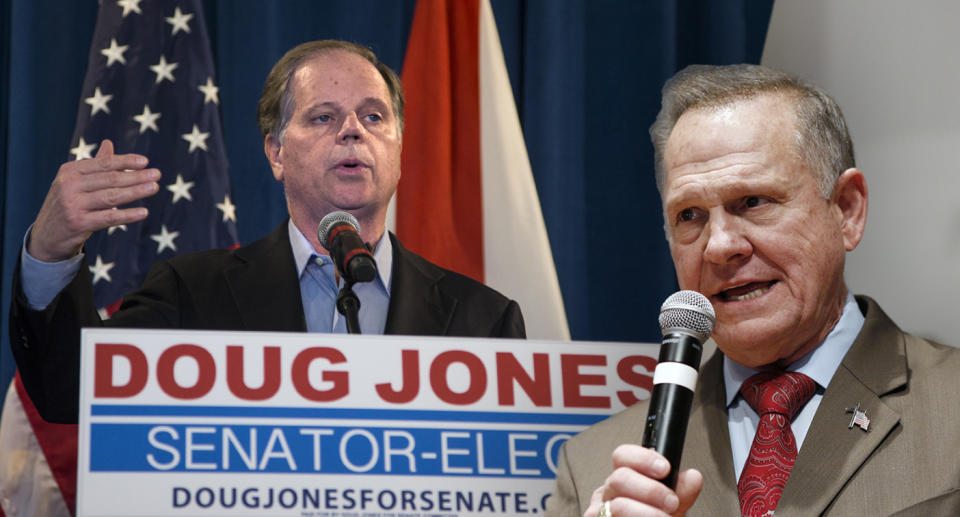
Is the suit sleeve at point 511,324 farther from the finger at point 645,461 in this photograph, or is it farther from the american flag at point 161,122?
the finger at point 645,461

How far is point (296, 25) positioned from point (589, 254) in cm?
110

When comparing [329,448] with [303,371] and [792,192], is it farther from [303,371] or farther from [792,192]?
[792,192]

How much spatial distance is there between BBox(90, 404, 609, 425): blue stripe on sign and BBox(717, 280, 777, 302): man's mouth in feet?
1.79

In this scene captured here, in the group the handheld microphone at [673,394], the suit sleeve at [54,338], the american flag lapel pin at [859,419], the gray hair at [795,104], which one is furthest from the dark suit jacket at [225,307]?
the handheld microphone at [673,394]

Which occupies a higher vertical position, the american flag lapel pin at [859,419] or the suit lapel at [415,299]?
the suit lapel at [415,299]

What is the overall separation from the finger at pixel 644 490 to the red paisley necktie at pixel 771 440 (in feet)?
1.89

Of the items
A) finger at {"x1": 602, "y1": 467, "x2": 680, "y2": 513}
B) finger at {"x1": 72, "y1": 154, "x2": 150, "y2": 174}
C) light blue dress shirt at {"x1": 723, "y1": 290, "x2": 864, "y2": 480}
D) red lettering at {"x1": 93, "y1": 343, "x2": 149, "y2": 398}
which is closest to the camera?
finger at {"x1": 602, "y1": 467, "x2": 680, "y2": 513}

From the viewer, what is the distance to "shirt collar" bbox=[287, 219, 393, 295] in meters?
2.88

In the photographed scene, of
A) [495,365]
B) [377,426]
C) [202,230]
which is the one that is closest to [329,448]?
[377,426]

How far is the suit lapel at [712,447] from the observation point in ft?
7.20

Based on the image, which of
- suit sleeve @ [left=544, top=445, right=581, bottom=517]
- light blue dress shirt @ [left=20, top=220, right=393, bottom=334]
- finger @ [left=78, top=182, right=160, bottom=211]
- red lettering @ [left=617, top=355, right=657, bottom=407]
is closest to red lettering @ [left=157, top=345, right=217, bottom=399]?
light blue dress shirt @ [left=20, top=220, right=393, bottom=334]

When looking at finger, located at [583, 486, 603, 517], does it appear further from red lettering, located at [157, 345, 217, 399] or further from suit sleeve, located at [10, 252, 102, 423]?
suit sleeve, located at [10, 252, 102, 423]

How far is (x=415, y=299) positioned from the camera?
9.61ft

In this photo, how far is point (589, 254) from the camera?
3469mm
